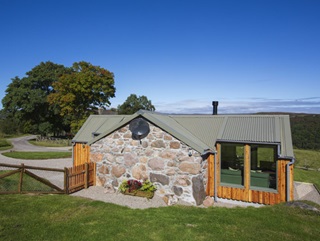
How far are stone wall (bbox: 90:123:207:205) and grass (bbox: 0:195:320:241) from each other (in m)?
1.63

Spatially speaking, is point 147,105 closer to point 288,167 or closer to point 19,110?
point 19,110

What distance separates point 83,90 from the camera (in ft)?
106

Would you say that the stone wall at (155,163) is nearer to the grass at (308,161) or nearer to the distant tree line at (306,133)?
the grass at (308,161)

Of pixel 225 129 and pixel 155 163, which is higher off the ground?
pixel 225 129

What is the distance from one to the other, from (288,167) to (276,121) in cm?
259

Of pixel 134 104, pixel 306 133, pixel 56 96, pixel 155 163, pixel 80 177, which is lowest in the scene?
pixel 80 177

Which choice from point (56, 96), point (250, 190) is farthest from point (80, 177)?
→ point (56, 96)

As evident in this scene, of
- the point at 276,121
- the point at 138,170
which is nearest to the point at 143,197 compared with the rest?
the point at 138,170

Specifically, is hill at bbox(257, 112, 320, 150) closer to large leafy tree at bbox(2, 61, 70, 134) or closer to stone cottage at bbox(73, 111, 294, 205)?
stone cottage at bbox(73, 111, 294, 205)

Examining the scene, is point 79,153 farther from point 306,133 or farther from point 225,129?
point 306,133

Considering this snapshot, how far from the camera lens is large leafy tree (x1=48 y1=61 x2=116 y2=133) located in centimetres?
3272

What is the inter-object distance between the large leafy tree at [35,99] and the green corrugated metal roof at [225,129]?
112 feet

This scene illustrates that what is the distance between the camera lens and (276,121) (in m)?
11.4

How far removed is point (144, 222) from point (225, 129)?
6501mm
